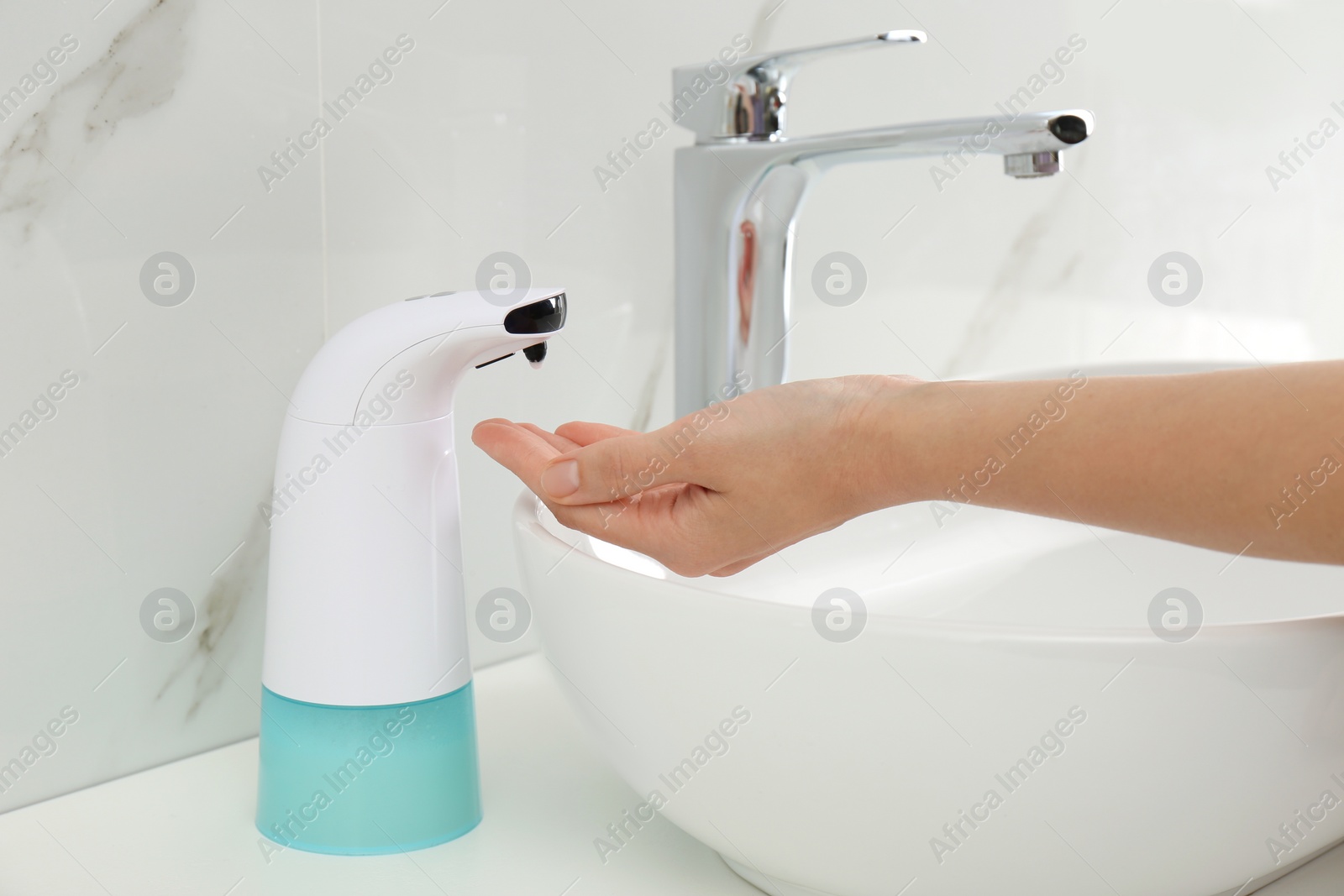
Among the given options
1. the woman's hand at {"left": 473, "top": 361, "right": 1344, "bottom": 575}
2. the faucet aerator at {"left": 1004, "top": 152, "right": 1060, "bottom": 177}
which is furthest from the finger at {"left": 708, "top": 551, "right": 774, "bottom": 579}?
the faucet aerator at {"left": 1004, "top": 152, "right": 1060, "bottom": 177}

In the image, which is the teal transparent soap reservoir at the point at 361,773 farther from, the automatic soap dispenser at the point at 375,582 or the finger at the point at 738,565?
the finger at the point at 738,565

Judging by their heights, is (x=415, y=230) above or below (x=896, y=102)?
below

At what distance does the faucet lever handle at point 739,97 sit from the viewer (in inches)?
22.8

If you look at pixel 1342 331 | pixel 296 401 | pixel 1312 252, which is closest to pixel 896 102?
pixel 296 401

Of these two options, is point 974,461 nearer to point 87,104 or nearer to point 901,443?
point 901,443

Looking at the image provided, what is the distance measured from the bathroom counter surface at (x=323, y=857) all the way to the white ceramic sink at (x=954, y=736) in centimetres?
6

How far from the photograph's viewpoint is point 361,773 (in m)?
0.45

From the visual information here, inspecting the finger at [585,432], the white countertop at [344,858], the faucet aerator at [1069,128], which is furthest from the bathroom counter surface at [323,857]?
the faucet aerator at [1069,128]

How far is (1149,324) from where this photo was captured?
41.9 inches

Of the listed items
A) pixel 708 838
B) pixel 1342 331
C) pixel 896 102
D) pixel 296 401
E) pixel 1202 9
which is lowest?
pixel 708 838

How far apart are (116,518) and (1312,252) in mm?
1205

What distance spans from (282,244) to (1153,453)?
40cm

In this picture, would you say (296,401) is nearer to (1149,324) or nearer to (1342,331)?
(1149,324)

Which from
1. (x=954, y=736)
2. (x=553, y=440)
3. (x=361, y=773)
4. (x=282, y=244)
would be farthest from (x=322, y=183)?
(x=954, y=736)
